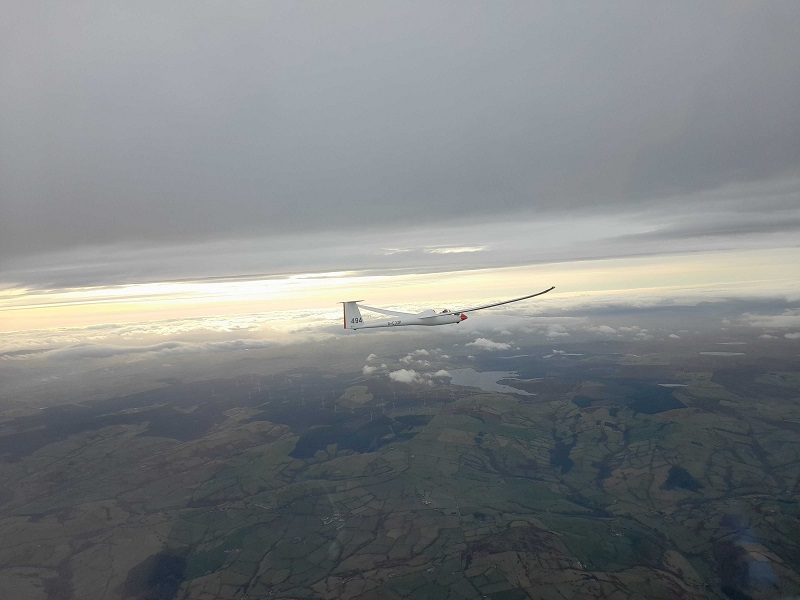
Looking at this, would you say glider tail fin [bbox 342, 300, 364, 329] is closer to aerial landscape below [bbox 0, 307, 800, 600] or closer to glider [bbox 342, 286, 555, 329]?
glider [bbox 342, 286, 555, 329]

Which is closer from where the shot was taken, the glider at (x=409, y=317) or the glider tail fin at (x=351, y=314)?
the glider at (x=409, y=317)

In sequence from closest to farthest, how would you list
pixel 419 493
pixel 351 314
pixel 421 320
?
1. pixel 421 320
2. pixel 351 314
3. pixel 419 493

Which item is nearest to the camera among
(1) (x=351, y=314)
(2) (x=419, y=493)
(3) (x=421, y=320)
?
(3) (x=421, y=320)

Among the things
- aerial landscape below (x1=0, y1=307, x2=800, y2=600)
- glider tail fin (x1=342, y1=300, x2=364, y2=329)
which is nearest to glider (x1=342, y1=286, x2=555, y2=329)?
glider tail fin (x1=342, y1=300, x2=364, y2=329)

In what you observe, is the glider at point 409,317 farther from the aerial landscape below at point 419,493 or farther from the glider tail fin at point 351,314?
the aerial landscape below at point 419,493

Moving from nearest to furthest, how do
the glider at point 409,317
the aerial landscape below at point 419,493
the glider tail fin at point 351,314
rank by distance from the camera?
1. the glider at point 409,317
2. the glider tail fin at point 351,314
3. the aerial landscape below at point 419,493

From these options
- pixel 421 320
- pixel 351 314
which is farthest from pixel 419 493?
pixel 421 320

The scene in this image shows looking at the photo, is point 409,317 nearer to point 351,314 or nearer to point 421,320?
point 421,320

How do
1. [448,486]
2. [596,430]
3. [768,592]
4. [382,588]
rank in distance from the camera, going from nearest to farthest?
[768,592]
[382,588]
[448,486]
[596,430]

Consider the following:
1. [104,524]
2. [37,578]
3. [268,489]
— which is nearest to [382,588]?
[268,489]

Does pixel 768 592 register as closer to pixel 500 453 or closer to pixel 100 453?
pixel 500 453

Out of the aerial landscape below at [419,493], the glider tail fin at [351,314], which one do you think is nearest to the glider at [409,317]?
the glider tail fin at [351,314]
